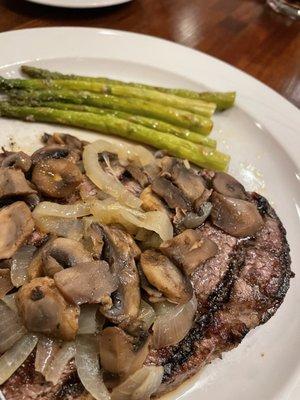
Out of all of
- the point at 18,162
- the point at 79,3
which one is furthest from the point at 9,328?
the point at 79,3

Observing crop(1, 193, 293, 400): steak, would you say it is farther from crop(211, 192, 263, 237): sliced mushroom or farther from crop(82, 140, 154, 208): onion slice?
crop(82, 140, 154, 208): onion slice

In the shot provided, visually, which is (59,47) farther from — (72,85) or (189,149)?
(189,149)

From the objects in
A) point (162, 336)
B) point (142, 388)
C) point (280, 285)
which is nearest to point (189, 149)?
point (280, 285)

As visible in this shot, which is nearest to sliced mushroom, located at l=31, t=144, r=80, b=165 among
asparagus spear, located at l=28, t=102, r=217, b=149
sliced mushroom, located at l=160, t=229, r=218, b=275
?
asparagus spear, located at l=28, t=102, r=217, b=149

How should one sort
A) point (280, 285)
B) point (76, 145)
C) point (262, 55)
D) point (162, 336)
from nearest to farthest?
point (162, 336), point (280, 285), point (76, 145), point (262, 55)

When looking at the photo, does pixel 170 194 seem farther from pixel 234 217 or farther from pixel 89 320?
pixel 89 320
